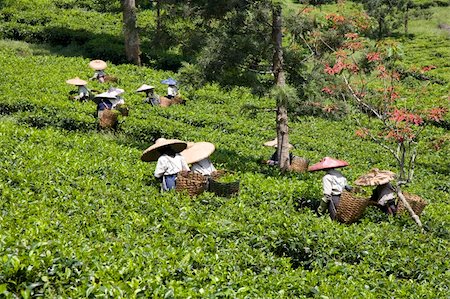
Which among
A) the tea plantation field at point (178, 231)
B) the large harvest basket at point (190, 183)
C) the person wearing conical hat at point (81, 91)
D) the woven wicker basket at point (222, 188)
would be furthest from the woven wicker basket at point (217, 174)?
the person wearing conical hat at point (81, 91)

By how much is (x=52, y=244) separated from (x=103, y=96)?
10048 millimetres

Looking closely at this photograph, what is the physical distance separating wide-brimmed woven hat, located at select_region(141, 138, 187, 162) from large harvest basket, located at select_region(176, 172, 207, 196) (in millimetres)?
707

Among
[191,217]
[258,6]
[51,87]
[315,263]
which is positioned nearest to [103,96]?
[51,87]

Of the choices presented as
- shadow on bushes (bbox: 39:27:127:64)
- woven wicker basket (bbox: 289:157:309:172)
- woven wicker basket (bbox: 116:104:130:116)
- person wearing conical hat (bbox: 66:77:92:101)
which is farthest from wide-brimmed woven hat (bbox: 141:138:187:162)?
shadow on bushes (bbox: 39:27:127:64)

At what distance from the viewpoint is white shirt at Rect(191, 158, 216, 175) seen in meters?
8.99

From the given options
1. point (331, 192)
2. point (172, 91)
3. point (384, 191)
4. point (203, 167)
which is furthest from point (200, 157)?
point (172, 91)

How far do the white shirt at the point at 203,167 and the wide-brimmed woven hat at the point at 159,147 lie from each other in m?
0.40

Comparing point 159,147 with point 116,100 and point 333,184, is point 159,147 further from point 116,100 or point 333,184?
point 116,100

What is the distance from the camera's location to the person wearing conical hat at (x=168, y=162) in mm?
8578

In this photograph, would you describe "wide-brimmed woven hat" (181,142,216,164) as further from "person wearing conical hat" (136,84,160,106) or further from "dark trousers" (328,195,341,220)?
"person wearing conical hat" (136,84,160,106)

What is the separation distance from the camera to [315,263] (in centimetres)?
671

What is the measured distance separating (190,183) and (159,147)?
3.22ft

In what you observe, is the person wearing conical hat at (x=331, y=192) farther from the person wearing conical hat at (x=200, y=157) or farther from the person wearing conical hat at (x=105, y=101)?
the person wearing conical hat at (x=105, y=101)

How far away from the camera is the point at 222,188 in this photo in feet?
28.1
